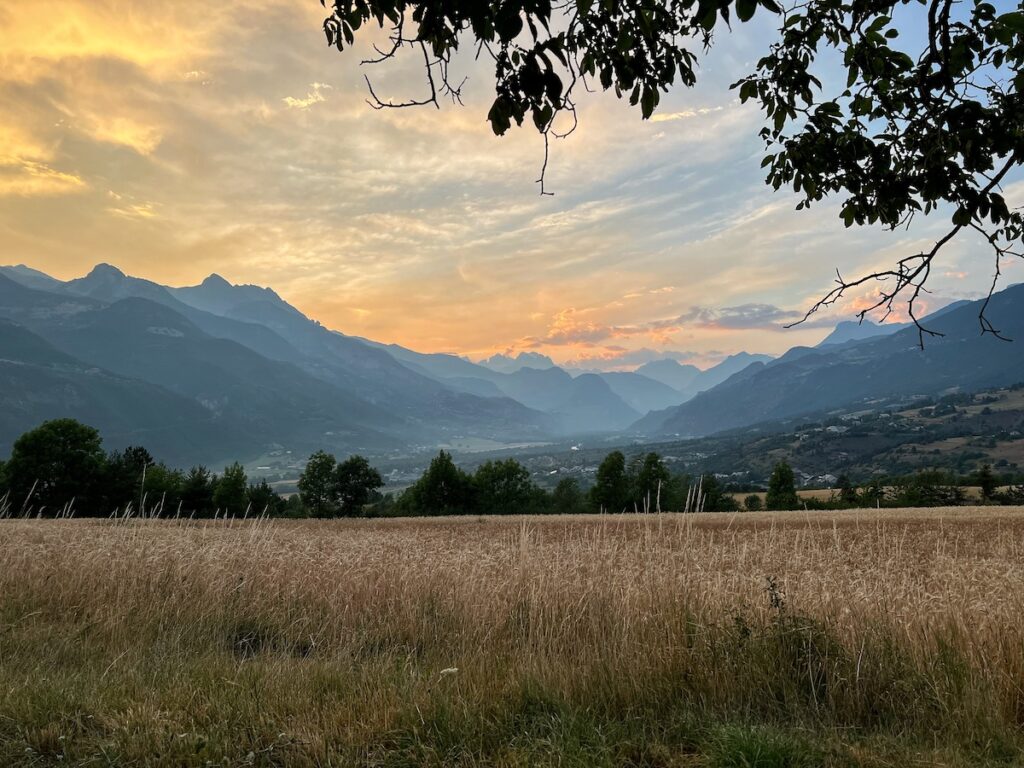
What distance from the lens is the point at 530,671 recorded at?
16.2ft

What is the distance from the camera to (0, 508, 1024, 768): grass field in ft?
12.4

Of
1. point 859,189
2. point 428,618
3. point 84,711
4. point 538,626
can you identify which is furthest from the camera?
point 428,618

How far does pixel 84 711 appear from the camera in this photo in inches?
170

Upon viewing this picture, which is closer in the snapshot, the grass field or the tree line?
the grass field

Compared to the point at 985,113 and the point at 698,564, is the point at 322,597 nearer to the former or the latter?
the point at 698,564

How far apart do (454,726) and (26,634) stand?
6313 mm

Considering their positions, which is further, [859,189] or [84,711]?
[859,189]

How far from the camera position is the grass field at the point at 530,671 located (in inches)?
149

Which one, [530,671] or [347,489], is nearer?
[530,671]

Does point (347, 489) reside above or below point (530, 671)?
below

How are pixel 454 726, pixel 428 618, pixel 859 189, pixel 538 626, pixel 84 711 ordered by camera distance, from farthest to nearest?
pixel 428 618, pixel 538 626, pixel 859 189, pixel 84 711, pixel 454 726

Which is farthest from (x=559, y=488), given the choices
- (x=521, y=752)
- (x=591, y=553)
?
(x=521, y=752)

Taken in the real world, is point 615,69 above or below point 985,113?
above

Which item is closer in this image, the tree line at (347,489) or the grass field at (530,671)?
the grass field at (530,671)
